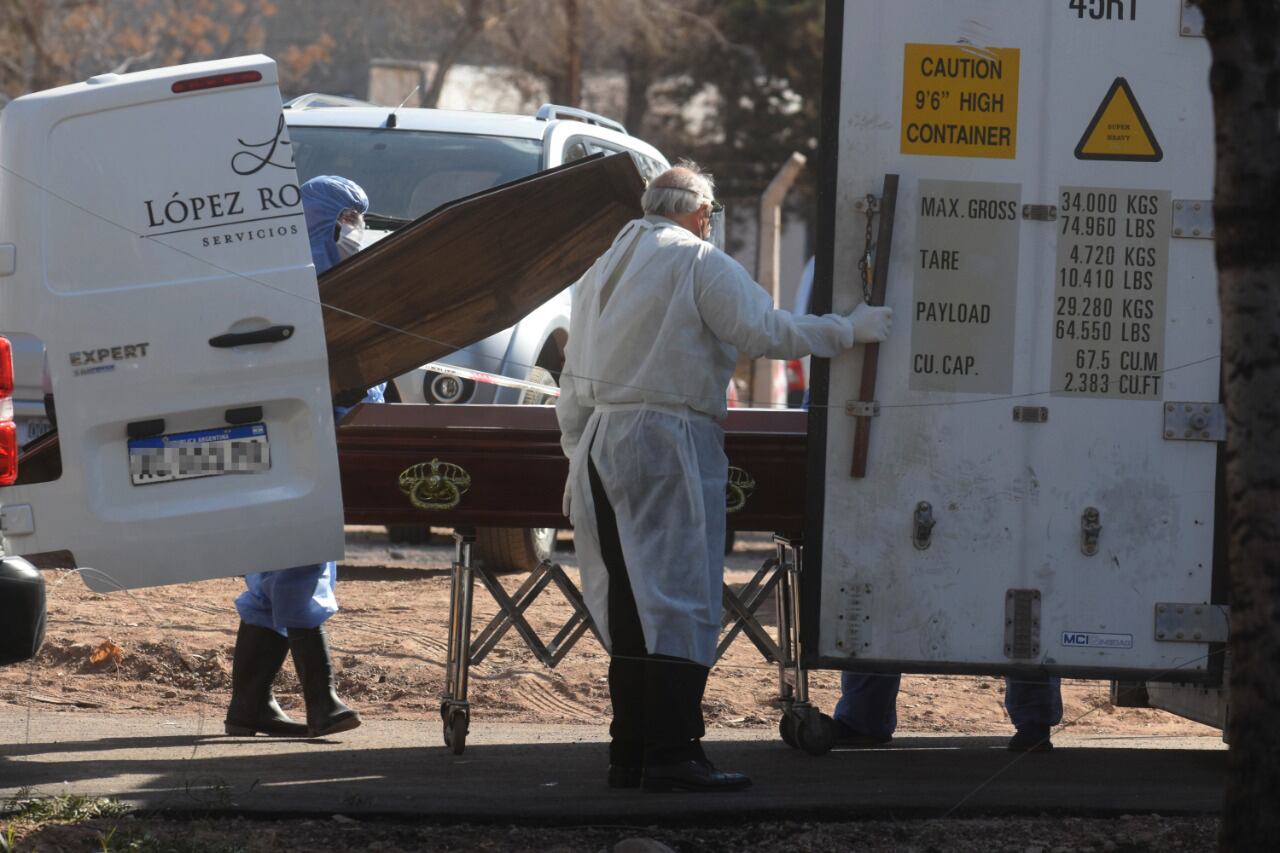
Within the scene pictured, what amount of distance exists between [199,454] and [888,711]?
8.42 feet

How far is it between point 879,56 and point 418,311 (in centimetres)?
171

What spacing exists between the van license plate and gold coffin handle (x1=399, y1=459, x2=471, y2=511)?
47cm

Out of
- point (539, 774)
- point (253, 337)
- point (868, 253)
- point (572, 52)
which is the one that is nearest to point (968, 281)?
point (868, 253)

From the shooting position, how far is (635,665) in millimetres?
5820

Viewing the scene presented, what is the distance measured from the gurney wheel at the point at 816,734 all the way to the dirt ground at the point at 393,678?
1.13 meters

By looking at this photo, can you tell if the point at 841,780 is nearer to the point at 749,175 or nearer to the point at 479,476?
the point at 479,476

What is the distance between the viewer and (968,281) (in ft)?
18.7

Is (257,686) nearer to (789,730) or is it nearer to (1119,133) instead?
(789,730)

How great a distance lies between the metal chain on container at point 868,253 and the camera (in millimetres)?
5668

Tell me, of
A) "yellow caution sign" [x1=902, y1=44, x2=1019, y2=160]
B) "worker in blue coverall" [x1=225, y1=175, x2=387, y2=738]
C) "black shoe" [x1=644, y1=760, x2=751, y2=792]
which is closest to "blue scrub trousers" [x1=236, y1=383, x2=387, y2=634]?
"worker in blue coverall" [x1=225, y1=175, x2=387, y2=738]

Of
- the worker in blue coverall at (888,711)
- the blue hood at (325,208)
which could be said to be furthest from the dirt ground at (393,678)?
the blue hood at (325,208)

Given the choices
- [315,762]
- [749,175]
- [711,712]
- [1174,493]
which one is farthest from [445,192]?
[749,175]

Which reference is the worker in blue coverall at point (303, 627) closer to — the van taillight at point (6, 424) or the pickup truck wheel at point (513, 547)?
the van taillight at point (6, 424)

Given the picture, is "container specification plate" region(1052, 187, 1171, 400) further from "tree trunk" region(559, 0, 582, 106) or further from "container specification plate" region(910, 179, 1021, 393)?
"tree trunk" region(559, 0, 582, 106)
